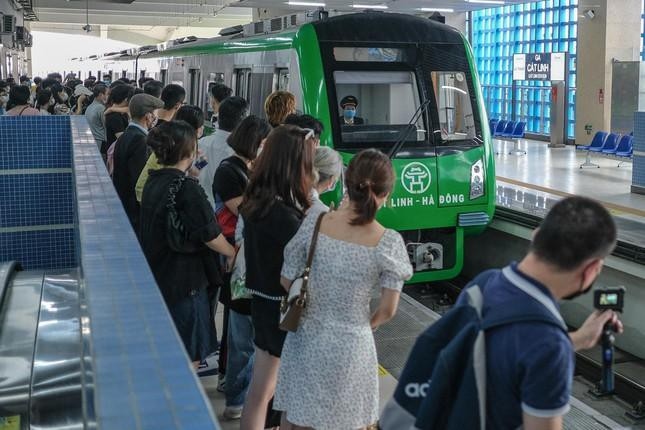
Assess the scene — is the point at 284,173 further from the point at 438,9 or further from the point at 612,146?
the point at 438,9

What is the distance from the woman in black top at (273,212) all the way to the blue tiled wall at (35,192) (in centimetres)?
341

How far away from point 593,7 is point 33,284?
17.1 metres

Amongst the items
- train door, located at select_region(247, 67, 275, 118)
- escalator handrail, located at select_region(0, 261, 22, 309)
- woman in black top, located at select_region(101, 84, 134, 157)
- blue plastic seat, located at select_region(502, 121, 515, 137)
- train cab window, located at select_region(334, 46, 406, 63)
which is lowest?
escalator handrail, located at select_region(0, 261, 22, 309)

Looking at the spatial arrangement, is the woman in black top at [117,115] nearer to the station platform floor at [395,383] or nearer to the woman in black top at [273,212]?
the station platform floor at [395,383]

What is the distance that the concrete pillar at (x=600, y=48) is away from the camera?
19250 millimetres

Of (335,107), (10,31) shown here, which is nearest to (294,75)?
(335,107)

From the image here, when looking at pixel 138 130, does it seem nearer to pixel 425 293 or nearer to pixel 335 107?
pixel 335 107

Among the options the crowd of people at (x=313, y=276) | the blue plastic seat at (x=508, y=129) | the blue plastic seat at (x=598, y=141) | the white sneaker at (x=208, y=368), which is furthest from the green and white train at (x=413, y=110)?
the blue plastic seat at (x=508, y=129)

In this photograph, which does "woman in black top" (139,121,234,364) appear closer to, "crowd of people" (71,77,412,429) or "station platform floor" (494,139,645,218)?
"crowd of people" (71,77,412,429)

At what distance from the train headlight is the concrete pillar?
492 inches

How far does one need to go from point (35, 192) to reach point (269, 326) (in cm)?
376

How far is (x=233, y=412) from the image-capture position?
477 cm

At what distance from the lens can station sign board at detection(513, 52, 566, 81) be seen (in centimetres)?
2053

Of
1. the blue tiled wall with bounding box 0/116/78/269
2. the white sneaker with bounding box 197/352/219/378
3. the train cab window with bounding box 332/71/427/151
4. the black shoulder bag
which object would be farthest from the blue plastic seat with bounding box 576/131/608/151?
the black shoulder bag
